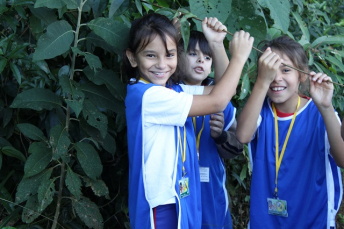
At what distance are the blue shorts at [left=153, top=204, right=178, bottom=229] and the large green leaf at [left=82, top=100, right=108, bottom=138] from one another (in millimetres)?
587

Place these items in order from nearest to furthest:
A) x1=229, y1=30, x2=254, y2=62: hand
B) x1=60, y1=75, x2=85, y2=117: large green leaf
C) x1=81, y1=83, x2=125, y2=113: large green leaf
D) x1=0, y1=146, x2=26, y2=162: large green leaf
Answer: x1=229, y1=30, x2=254, y2=62: hand → x1=60, y1=75, x2=85, y2=117: large green leaf → x1=81, y1=83, x2=125, y2=113: large green leaf → x1=0, y1=146, x2=26, y2=162: large green leaf

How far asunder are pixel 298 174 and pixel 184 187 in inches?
27.9

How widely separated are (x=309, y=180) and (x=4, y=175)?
6.33ft

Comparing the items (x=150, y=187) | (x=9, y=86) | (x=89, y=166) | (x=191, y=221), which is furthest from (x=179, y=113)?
(x=9, y=86)

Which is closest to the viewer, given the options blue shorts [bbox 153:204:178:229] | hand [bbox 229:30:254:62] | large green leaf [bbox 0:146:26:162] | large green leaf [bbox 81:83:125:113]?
blue shorts [bbox 153:204:178:229]

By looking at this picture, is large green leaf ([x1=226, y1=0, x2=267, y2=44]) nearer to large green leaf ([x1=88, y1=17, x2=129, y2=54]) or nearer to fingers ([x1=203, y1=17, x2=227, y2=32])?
fingers ([x1=203, y1=17, x2=227, y2=32])

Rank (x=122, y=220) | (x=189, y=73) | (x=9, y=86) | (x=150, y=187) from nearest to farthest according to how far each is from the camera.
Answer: (x=150, y=187) < (x=189, y=73) < (x=9, y=86) < (x=122, y=220)

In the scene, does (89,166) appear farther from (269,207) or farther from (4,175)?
(269,207)

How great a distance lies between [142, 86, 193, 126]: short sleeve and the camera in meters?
2.22

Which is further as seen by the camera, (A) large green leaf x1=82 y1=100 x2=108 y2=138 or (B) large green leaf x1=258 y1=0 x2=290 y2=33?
(A) large green leaf x1=82 y1=100 x2=108 y2=138

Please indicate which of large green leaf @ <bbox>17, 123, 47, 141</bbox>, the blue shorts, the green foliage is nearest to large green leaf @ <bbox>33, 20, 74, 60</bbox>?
→ the green foliage

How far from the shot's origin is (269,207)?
103 inches

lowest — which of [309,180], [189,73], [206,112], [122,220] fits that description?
[122,220]

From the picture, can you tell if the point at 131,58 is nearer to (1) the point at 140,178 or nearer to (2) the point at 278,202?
(1) the point at 140,178
